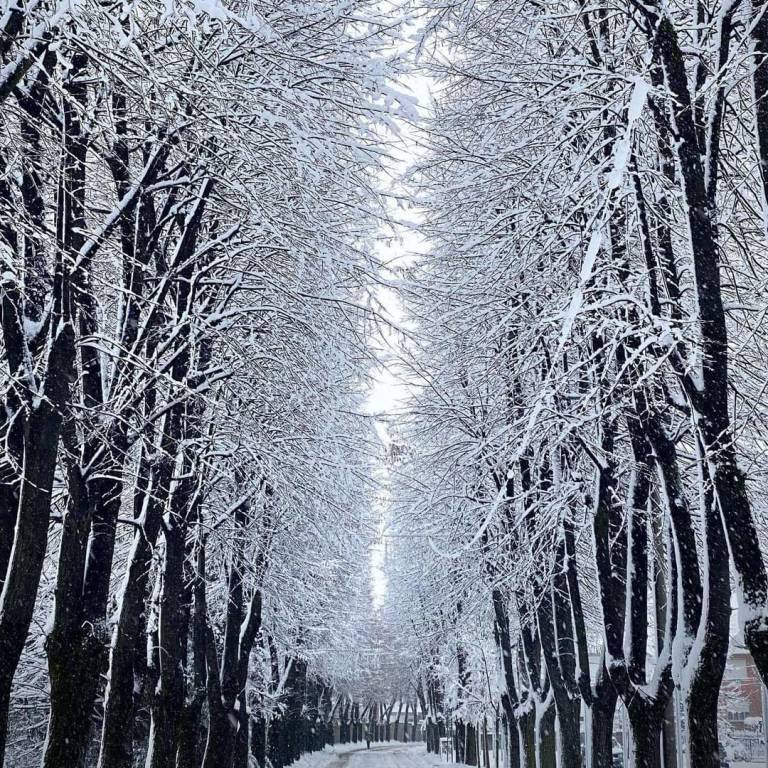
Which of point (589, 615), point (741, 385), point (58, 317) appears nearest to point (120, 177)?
point (58, 317)

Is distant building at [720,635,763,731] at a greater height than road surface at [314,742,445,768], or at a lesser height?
greater

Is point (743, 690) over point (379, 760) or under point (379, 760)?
over

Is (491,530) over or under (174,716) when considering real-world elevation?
over

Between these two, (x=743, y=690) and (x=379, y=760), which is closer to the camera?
(x=379, y=760)

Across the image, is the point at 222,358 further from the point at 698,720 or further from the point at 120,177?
the point at 698,720

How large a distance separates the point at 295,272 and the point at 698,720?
23.2 feet

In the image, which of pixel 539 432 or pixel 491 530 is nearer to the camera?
pixel 539 432

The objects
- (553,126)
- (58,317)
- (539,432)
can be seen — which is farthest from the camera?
(539,432)

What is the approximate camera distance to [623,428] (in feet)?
43.4

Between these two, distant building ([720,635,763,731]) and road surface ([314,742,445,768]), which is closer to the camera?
road surface ([314,742,445,768])

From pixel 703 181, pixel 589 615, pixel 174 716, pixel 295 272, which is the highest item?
pixel 295 272

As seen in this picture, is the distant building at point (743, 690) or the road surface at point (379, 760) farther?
the distant building at point (743, 690)

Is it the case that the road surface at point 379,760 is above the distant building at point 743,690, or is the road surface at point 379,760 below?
below

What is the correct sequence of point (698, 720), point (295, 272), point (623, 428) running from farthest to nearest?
point (623, 428)
point (295, 272)
point (698, 720)
